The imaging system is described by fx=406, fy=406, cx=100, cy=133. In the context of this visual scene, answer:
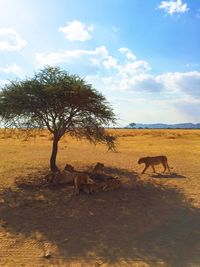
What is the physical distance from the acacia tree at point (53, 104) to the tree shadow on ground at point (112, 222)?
3630 mm

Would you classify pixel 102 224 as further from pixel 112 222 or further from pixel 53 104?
pixel 53 104

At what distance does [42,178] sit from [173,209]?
656 cm

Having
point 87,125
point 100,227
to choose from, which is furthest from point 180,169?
point 100,227

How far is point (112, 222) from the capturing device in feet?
37.8

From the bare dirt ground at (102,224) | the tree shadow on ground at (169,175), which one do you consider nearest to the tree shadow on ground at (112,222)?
the bare dirt ground at (102,224)

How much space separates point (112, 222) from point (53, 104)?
7215mm

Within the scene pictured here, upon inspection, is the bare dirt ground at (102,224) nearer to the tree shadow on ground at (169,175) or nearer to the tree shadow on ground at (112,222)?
the tree shadow on ground at (112,222)

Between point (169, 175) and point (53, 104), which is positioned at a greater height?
point (53, 104)

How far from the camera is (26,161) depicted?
22.9 metres

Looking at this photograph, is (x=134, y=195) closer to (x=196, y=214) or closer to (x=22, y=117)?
(x=196, y=214)

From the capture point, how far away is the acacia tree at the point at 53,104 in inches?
671

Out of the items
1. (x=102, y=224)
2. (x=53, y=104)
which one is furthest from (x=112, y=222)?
(x=53, y=104)

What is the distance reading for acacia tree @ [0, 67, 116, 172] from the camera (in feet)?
55.9

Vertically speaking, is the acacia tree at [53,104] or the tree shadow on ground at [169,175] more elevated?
the acacia tree at [53,104]
